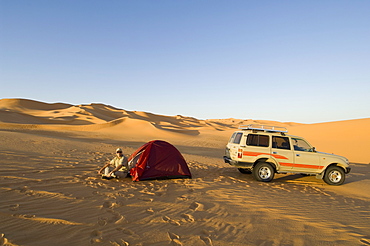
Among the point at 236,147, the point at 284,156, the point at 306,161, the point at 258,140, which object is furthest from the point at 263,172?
the point at 306,161

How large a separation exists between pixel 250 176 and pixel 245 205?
15.2 feet

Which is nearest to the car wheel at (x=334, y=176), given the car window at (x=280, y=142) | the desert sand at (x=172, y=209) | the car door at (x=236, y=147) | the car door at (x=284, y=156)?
the desert sand at (x=172, y=209)

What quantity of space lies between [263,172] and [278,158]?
0.86 metres

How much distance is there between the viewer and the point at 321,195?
857 centimetres

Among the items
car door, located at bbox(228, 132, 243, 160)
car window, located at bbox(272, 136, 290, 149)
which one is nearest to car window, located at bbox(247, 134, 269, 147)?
car window, located at bbox(272, 136, 290, 149)

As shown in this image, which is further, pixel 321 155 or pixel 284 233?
pixel 321 155

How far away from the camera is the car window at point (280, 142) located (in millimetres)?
10258

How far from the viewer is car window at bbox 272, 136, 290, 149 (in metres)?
10.3

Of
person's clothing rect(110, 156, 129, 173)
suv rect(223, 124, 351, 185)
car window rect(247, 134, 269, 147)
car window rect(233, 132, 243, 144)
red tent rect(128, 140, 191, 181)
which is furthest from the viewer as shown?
car window rect(233, 132, 243, 144)

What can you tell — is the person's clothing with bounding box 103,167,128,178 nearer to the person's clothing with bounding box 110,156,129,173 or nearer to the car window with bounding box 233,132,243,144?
the person's clothing with bounding box 110,156,129,173

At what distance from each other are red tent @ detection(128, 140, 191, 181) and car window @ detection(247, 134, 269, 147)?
299 centimetres

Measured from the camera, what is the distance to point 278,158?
10.1 meters

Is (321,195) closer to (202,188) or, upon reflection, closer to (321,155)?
(321,155)

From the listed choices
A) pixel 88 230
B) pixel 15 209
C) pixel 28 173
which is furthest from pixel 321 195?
pixel 28 173
